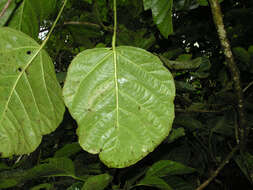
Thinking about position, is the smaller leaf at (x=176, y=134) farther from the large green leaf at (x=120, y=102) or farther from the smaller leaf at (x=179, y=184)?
the large green leaf at (x=120, y=102)

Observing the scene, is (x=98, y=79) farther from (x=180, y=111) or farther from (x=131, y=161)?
(x=180, y=111)

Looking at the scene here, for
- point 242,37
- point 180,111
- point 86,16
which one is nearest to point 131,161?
point 180,111

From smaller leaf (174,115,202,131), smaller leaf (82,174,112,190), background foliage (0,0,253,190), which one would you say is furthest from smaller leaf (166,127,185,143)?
smaller leaf (82,174,112,190)

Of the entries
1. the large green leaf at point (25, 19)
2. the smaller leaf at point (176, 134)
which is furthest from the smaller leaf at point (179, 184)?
the large green leaf at point (25, 19)

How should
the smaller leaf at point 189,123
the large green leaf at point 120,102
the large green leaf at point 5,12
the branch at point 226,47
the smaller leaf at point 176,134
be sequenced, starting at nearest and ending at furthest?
the large green leaf at point 120,102 < the branch at point 226,47 < the large green leaf at point 5,12 < the smaller leaf at point 176,134 < the smaller leaf at point 189,123

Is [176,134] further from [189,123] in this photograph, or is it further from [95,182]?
[95,182]

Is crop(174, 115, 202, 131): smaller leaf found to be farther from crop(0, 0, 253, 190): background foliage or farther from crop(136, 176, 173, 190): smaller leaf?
crop(136, 176, 173, 190): smaller leaf
